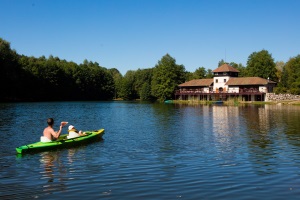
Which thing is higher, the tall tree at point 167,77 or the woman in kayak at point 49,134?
the tall tree at point 167,77

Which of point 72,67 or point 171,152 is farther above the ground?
point 72,67

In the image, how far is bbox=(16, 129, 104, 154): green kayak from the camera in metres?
18.3

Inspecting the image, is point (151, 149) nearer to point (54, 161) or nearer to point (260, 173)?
point (54, 161)

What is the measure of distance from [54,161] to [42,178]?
3.54 m

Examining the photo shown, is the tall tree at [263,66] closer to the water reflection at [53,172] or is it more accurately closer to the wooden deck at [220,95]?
the wooden deck at [220,95]

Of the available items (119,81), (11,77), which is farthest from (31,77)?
(119,81)

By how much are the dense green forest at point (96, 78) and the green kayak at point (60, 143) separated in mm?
76114

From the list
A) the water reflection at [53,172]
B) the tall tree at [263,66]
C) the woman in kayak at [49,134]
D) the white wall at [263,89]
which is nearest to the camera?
the water reflection at [53,172]

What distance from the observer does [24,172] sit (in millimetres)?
14320

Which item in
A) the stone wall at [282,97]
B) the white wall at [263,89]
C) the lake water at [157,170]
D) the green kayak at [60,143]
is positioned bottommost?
the lake water at [157,170]

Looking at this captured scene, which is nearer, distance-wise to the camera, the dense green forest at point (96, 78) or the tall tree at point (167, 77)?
the dense green forest at point (96, 78)

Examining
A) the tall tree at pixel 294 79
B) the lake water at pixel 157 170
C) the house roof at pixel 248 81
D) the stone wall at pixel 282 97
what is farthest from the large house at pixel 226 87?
the lake water at pixel 157 170

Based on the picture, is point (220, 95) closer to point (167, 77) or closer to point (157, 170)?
point (167, 77)

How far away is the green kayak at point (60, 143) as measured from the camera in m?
18.3
